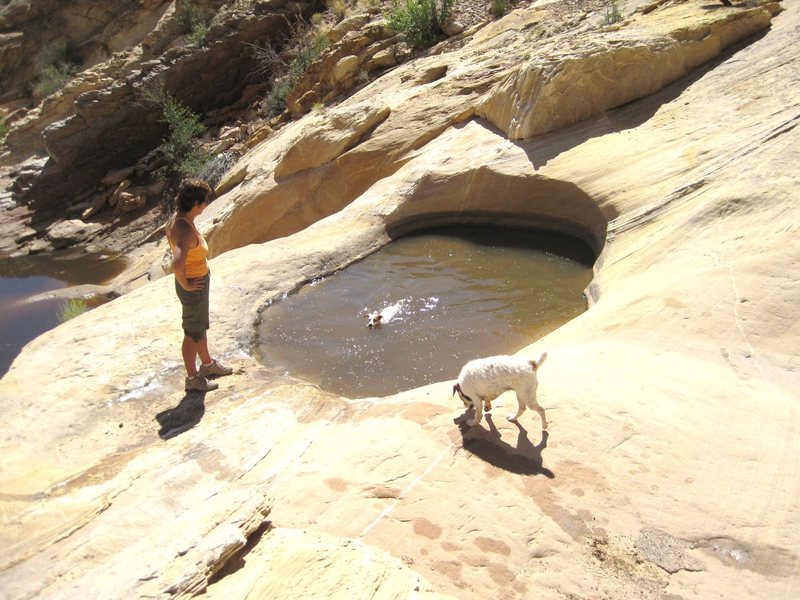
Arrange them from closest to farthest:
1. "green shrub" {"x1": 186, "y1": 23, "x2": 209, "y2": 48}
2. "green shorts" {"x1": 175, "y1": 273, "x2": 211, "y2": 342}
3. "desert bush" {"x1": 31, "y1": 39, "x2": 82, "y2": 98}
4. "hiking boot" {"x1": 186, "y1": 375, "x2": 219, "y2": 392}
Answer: "green shorts" {"x1": 175, "y1": 273, "x2": 211, "y2": 342}
"hiking boot" {"x1": 186, "y1": 375, "x2": 219, "y2": 392}
"green shrub" {"x1": 186, "y1": 23, "x2": 209, "y2": 48}
"desert bush" {"x1": 31, "y1": 39, "x2": 82, "y2": 98}

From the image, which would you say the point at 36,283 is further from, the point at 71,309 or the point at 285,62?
the point at 285,62

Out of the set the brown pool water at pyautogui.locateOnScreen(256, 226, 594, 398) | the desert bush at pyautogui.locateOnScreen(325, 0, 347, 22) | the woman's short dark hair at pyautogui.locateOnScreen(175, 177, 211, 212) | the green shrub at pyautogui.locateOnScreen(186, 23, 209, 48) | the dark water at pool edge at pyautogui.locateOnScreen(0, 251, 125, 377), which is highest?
the green shrub at pyautogui.locateOnScreen(186, 23, 209, 48)

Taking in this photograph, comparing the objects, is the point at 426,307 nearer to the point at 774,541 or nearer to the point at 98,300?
the point at 774,541

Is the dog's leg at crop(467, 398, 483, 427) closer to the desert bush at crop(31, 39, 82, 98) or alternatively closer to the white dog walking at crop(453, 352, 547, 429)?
the white dog walking at crop(453, 352, 547, 429)

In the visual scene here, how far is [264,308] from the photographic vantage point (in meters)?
6.04

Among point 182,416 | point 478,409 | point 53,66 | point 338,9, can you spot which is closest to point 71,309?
point 182,416

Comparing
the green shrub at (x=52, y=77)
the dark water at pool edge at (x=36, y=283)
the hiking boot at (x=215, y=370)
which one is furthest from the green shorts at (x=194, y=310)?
the green shrub at (x=52, y=77)

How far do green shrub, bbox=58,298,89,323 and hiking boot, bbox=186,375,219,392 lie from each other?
5217 mm

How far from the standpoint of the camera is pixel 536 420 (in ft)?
11.2

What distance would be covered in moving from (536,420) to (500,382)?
1.11 ft

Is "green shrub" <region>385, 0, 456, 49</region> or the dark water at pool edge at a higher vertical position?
"green shrub" <region>385, 0, 456, 49</region>

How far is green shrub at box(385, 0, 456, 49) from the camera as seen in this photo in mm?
12727

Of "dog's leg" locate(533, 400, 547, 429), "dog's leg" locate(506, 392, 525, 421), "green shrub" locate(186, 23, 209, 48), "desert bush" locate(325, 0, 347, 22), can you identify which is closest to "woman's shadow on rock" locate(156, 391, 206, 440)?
"dog's leg" locate(506, 392, 525, 421)

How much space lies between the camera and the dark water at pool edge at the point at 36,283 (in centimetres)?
1030
